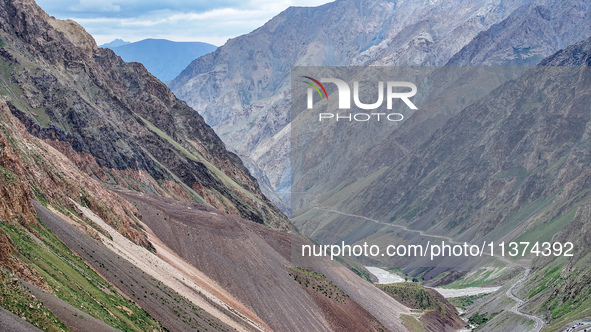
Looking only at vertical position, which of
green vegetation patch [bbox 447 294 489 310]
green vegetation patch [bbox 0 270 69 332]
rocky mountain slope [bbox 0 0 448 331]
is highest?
green vegetation patch [bbox 447 294 489 310]

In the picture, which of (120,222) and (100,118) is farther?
(100,118)

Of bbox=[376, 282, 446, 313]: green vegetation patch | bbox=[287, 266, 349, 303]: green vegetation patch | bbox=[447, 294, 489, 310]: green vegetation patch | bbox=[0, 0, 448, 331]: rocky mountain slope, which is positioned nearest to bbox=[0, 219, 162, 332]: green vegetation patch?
bbox=[0, 0, 448, 331]: rocky mountain slope

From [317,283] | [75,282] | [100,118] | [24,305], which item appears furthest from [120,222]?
[100,118]

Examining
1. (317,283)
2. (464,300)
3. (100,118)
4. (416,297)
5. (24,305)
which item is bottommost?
(24,305)

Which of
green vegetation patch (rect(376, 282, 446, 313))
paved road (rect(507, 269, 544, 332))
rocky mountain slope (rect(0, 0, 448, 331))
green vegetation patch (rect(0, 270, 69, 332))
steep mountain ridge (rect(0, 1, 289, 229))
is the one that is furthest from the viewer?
green vegetation patch (rect(376, 282, 446, 313))

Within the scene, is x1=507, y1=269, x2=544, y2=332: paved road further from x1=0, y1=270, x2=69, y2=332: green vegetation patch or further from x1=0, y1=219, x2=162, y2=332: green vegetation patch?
x1=0, y1=270, x2=69, y2=332: green vegetation patch

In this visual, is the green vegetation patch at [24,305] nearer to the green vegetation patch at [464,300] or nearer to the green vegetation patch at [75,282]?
the green vegetation patch at [75,282]

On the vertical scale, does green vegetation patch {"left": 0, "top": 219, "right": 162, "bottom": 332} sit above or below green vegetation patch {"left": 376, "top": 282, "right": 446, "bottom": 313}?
below

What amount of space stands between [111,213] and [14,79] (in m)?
47.5

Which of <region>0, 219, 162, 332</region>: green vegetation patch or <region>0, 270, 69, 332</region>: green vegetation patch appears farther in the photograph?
<region>0, 219, 162, 332</region>: green vegetation patch

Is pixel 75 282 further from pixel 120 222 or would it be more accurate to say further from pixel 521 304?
pixel 521 304

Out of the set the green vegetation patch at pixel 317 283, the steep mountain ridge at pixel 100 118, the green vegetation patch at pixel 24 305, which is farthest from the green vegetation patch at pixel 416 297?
the green vegetation patch at pixel 24 305

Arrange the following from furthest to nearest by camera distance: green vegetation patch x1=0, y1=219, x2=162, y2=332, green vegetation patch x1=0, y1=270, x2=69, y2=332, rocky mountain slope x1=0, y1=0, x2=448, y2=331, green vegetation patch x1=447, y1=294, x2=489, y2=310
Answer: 1. green vegetation patch x1=447, y1=294, x2=489, y2=310
2. rocky mountain slope x1=0, y1=0, x2=448, y2=331
3. green vegetation patch x1=0, y1=219, x2=162, y2=332
4. green vegetation patch x1=0, y1=270, x2=69, y2=332

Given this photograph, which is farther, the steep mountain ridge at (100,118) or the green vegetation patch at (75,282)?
the steep mountain ridge at (100,118)
